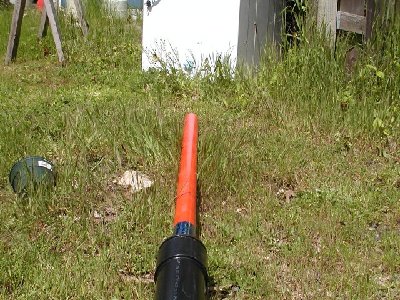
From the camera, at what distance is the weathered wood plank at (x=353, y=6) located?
5555 millimetres

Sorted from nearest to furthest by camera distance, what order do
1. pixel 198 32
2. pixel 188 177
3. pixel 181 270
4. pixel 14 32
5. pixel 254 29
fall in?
1. pixel 181 270
2. pixel 188 177
3. pixel 198 32
4. pixel 254 29
5. pixel 14 32

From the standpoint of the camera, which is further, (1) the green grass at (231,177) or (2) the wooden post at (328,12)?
(2) the wooden post at (328,12)

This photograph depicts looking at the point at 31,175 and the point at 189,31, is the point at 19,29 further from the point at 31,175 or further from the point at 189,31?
the point at 31,175

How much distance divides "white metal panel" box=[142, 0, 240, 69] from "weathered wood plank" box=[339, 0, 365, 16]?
1.00 meters

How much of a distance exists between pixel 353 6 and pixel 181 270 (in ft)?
12.8

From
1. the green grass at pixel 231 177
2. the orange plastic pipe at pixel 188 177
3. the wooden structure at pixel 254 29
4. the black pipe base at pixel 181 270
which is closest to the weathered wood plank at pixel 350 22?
the green grass at pixel 231 177

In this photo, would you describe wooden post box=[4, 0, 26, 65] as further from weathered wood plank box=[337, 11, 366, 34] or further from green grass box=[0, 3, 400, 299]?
weathered wood plank box=[337, 11, 366, 34]

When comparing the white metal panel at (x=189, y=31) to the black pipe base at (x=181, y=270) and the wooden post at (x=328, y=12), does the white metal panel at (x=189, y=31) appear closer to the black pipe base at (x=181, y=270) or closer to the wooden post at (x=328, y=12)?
the wooden post at (x=328, y=12)

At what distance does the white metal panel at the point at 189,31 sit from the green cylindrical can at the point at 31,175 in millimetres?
2859

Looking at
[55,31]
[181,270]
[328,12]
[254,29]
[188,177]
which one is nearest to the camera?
[181,270]

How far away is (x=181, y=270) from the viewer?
7.88 feet

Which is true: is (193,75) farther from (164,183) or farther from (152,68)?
(164,183)

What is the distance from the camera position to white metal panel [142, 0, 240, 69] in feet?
20.0

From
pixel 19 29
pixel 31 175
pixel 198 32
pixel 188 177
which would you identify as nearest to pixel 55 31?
pixel 19 29
